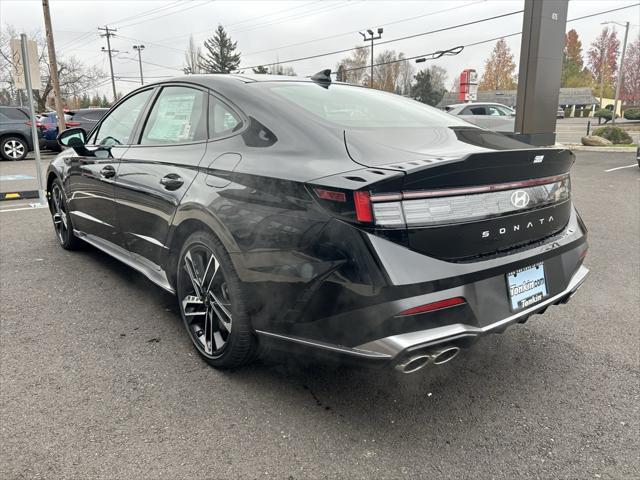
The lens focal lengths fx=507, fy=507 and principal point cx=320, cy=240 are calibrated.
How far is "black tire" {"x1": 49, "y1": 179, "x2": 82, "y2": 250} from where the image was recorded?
4.77 metres

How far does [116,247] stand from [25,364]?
3.73 ft

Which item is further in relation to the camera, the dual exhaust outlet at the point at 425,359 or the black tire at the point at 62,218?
the black tire at the point at 62,218

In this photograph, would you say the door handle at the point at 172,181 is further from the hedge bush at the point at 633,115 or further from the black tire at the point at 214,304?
the hedge bush at the point at 633,115

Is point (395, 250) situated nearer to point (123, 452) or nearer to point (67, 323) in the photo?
point (123, 452)

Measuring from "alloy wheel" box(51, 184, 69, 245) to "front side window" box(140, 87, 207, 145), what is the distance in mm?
1952

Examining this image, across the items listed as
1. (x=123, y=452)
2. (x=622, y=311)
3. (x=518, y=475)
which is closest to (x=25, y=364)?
(x=123, y=452)

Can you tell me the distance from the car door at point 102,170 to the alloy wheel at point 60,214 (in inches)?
14.7

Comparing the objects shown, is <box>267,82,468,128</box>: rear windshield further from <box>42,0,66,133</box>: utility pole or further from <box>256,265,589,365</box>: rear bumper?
<box>42,0,66,133</box>: utility pole

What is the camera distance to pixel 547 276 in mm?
2414

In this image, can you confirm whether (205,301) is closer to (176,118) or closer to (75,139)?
(176,118)

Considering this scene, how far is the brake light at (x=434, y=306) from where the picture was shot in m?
1.93

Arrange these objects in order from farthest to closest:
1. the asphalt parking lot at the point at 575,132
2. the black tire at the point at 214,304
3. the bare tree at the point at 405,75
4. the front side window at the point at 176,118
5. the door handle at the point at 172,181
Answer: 1. the bare tree at the point at 405,75
2. the asphalt parking lot at the point at 575,132
3. the front side window at the point at 176,118
4. the door handle at the point at 172,181
5. the black tire at the point at 214,304

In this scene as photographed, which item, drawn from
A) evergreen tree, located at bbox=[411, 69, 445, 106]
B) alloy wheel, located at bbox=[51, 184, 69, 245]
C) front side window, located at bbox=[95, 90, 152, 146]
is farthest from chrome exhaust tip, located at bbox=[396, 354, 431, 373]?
evergreen tree, located at bbox=[411, 69, 445, 106]

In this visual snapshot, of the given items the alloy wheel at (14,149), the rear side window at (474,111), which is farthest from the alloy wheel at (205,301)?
the rear side window at (474,111)
